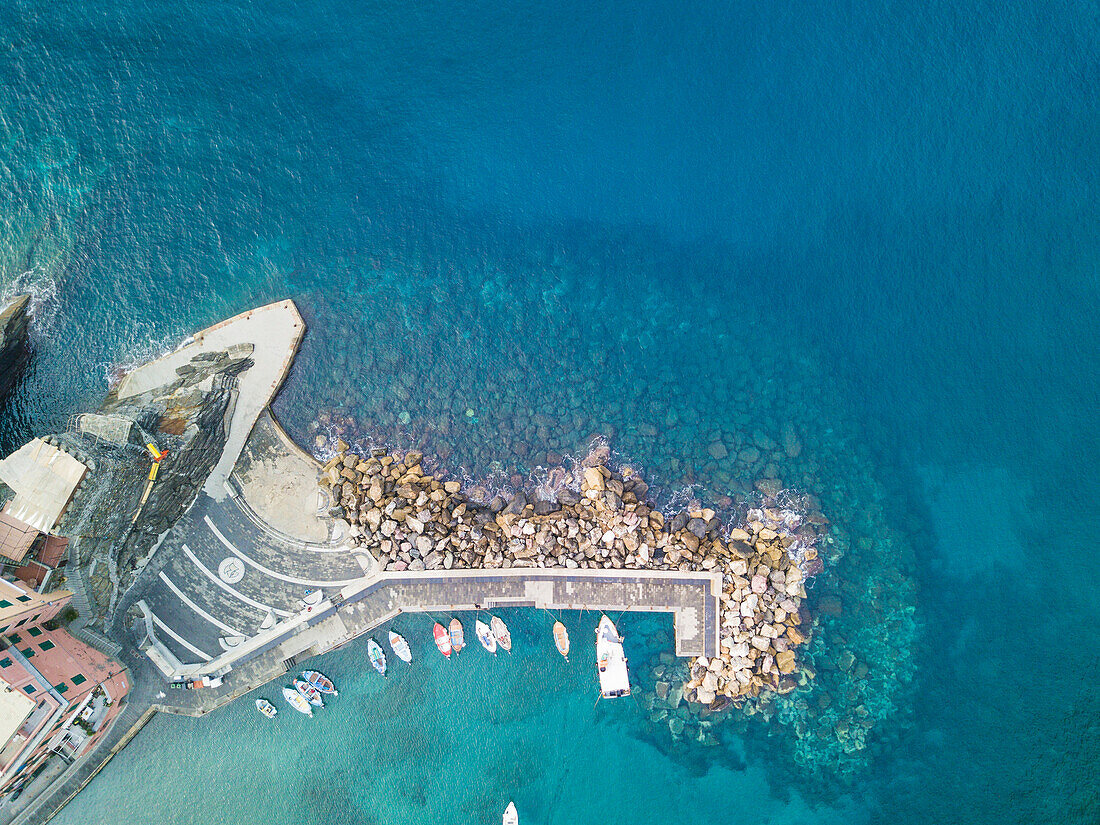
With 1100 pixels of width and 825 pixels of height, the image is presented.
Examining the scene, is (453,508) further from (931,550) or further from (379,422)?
(931,550)

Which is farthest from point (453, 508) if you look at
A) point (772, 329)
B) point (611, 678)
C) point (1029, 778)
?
point (1029, 778)

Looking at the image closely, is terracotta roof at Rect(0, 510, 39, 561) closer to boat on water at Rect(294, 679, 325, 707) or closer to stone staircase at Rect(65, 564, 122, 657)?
stone staircase at Rect(65, 564, 122, 657)

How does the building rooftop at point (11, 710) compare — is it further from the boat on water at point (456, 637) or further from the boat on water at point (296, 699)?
the boat on water at point (456, 637)

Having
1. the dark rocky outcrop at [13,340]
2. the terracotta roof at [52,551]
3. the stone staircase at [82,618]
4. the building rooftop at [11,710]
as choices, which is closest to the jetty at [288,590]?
the stone staircase at [82,618]

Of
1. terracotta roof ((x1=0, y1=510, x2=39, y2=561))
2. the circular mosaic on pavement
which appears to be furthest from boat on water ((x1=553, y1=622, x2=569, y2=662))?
terracotta roof ((x1=0, y1=510, x2=39, y2=561))

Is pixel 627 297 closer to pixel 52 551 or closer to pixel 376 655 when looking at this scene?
pixel 376 655

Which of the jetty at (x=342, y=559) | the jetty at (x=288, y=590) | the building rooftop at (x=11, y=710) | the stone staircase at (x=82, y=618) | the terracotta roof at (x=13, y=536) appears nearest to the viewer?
the building rooftop at (x=11, y=710)
